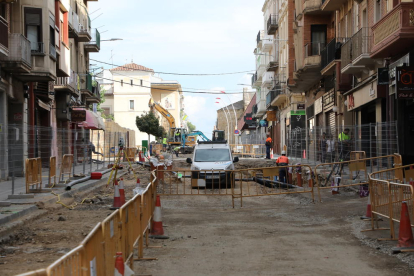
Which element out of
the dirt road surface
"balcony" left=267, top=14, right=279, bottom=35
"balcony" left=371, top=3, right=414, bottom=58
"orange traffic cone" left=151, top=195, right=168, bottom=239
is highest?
"balcony" left=267, top=14, right=279, bottom=35

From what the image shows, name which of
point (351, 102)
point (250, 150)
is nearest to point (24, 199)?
point (351, 102)

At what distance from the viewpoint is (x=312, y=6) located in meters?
34.9

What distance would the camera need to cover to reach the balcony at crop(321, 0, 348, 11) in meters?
31.3

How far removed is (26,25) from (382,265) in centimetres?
2138

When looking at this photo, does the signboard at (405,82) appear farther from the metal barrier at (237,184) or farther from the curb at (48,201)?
the curb at (48,201)

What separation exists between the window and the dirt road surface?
12795mm

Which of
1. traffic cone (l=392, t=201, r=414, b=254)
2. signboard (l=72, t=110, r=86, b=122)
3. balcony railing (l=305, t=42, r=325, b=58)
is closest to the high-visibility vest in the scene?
balcony railing (l=305, t=42, r=325, b=58)

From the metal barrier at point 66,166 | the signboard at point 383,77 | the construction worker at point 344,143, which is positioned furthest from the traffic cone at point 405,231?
the metal barrier at point 66,166

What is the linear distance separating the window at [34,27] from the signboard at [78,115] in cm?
1236

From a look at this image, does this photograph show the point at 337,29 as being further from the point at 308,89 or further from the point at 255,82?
the point at 255,82

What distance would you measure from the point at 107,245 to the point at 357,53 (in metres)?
21.1

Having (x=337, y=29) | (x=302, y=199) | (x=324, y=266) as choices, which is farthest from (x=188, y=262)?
(x=337, y=29)

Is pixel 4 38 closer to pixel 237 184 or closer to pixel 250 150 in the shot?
pixel 237 184

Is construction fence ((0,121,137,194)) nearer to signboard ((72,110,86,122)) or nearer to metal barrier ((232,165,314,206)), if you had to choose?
metal barrier ((232,165,314,206))
